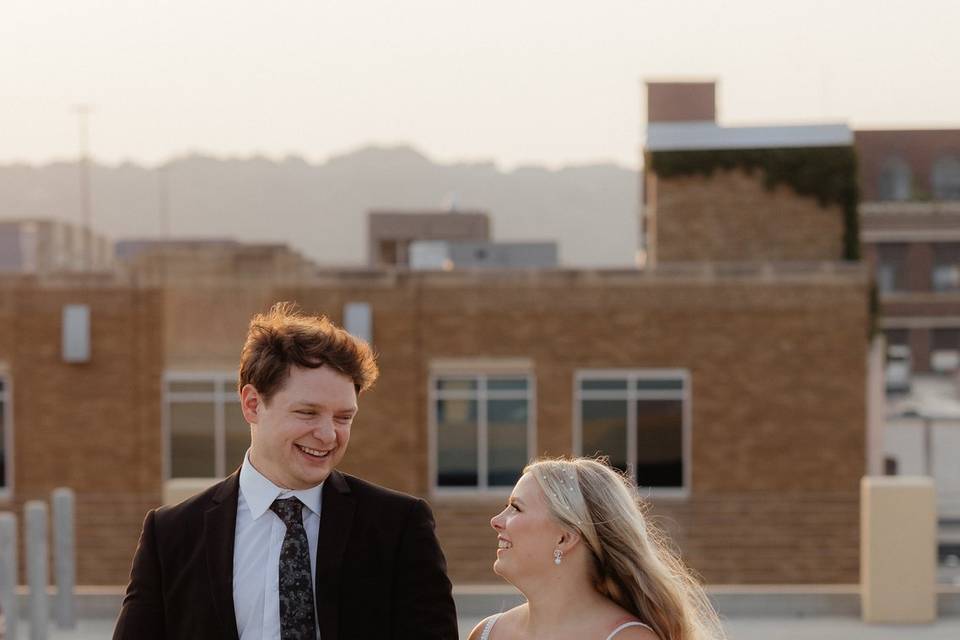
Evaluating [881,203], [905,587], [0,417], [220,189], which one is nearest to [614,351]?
[0,417]

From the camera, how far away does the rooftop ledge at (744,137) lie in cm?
2769

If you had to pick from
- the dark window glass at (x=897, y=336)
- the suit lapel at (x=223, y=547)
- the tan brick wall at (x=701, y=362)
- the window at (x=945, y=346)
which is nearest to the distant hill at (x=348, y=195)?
the dark window glass at (x=897, y=336)

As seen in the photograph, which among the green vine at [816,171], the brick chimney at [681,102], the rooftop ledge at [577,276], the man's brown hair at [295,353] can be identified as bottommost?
the man's brown hair at [295,353]

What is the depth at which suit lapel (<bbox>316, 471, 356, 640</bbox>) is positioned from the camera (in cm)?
368

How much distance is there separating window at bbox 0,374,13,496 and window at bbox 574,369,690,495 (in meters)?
9.67

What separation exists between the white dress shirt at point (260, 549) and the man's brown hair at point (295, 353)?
0.77ft

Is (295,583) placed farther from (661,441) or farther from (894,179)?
(894,179)

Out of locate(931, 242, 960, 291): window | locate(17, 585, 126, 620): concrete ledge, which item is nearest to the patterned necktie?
locate(17, 585, 126, 620): concrete ledge

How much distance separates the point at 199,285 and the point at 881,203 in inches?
1827

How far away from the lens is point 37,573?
12031mm

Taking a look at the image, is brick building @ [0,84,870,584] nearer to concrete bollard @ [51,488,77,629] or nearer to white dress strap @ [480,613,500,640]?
Answer: concrete bollard @ [51,488,77,629]

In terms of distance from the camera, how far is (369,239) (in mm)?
44812

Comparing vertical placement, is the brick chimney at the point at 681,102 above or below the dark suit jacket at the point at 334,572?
above

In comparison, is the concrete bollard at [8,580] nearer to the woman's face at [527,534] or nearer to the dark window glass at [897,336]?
the woman's face at [527,534]
